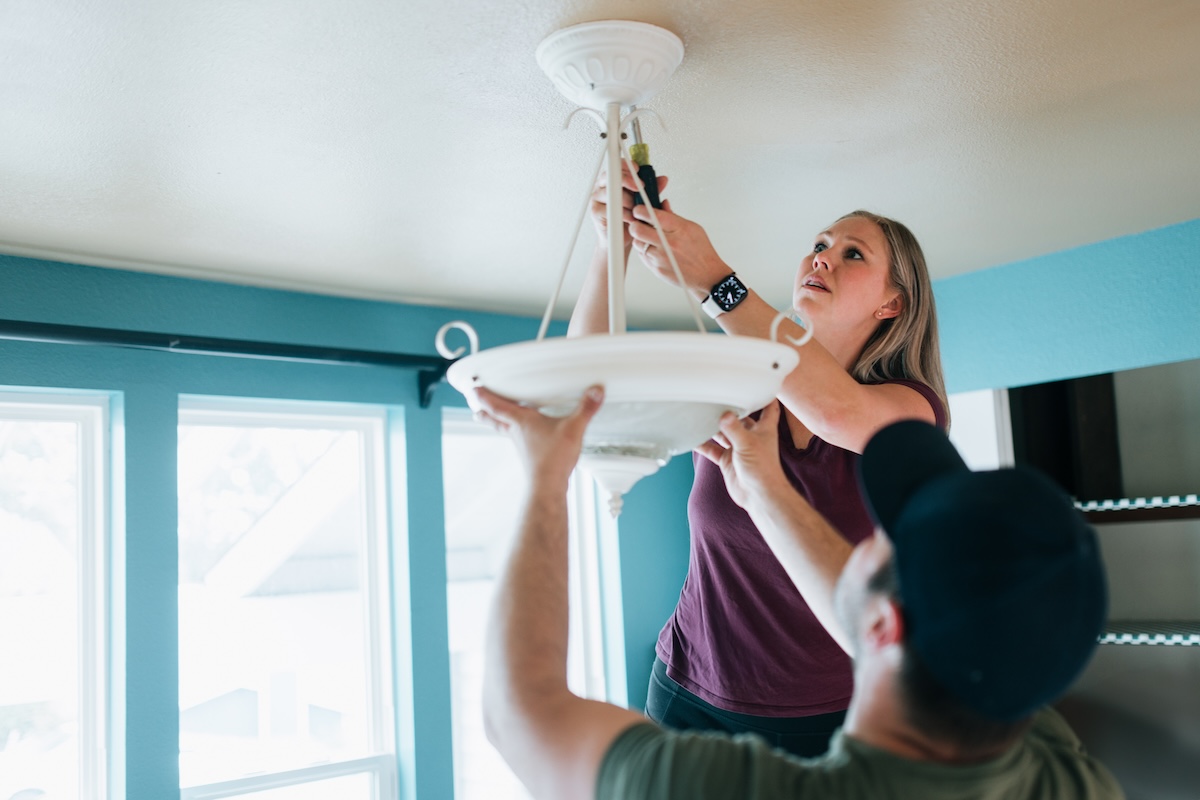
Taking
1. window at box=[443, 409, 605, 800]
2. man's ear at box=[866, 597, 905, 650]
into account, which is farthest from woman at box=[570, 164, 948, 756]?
window at box=[443, 409, 605, 800]

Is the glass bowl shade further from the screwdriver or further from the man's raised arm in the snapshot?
the screwdriver

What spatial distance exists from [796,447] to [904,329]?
0.29 m

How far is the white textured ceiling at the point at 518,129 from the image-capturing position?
181 centimetres

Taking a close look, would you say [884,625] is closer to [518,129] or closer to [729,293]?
[729,293]

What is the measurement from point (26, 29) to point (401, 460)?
2122 millimetres

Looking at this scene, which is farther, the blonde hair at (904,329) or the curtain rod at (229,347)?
the curtain rod at (229,347)

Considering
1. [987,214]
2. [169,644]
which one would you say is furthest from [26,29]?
[987,214]

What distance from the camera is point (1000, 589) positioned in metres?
0.87

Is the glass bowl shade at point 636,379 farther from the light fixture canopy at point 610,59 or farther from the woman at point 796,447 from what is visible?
the light fixture canopy at point 610,59

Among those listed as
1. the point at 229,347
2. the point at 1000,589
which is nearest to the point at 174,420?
the point at 229,347

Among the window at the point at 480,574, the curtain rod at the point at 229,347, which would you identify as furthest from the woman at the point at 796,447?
the window at the point at 480,574

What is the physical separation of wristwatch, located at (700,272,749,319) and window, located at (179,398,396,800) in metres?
2.29

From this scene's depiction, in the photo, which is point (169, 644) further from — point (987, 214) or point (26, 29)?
point (987, 214)

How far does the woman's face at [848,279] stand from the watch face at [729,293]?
366 mm
